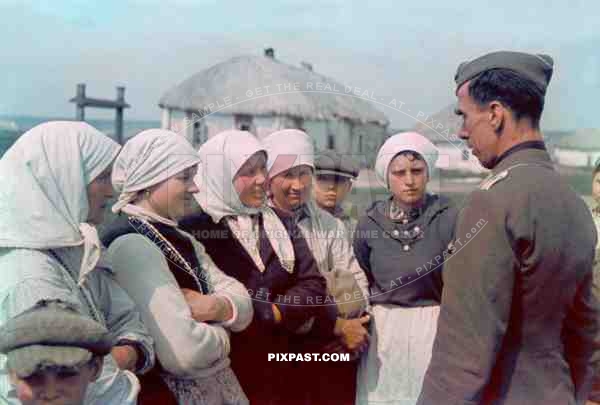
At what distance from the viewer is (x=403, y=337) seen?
2.40 meters

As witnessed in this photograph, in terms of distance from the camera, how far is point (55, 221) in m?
1.76

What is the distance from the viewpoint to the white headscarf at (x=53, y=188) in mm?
1749

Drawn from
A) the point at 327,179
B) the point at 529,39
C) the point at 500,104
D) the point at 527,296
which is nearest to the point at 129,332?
the point at 327,179

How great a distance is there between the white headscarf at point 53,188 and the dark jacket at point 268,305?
47cm

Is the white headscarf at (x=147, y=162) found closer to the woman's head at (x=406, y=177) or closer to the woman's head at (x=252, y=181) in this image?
the woman's head at (x=252, y=181)

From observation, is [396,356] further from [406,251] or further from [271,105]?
[271,105]

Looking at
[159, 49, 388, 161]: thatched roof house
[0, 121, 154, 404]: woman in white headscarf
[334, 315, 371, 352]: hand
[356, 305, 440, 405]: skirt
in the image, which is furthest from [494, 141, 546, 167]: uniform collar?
[0, 121, 154, 404]: woman in white headscarf

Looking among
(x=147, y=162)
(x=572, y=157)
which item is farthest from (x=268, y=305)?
(x=572, y=157)

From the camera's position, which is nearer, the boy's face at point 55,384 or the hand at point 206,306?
the boy's face at point 55,384

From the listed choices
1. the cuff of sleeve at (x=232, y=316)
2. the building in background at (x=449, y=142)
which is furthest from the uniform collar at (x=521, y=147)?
the cuff of sleeve at (x=232, y=316)

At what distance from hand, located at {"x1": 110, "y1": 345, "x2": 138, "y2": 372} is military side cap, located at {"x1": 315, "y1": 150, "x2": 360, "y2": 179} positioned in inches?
33.9

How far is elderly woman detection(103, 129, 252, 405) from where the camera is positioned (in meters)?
2.02

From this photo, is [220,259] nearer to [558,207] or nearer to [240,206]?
[240,206]

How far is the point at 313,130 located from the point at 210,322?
0.72m
